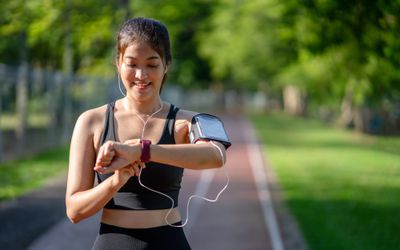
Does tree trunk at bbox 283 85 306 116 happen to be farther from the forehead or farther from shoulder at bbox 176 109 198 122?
the forehead

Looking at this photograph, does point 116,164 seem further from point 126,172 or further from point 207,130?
point 207,130

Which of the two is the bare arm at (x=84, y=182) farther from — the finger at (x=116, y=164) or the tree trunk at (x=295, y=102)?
the tree trunk at (x=295, y=102)

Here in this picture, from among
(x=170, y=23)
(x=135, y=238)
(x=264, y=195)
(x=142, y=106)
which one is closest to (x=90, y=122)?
(x=142, y=106)

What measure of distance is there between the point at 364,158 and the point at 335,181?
5915 millimetres

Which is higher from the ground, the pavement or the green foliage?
the green foliage

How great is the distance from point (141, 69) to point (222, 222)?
29.8ft

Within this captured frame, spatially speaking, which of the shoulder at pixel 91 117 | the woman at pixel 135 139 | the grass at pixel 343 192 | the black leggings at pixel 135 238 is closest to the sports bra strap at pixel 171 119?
the woman at pixel 135 139

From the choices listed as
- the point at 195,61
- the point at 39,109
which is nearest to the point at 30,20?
the point at 39,109

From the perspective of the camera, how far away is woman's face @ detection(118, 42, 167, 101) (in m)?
2.67

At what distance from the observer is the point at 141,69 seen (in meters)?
2.68

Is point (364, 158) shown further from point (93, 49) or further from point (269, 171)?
point (93, 49)

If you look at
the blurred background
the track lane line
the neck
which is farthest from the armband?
the track lane line

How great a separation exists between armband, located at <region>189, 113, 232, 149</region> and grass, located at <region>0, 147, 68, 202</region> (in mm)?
10351

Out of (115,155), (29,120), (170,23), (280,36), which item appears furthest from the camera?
(170,23)
